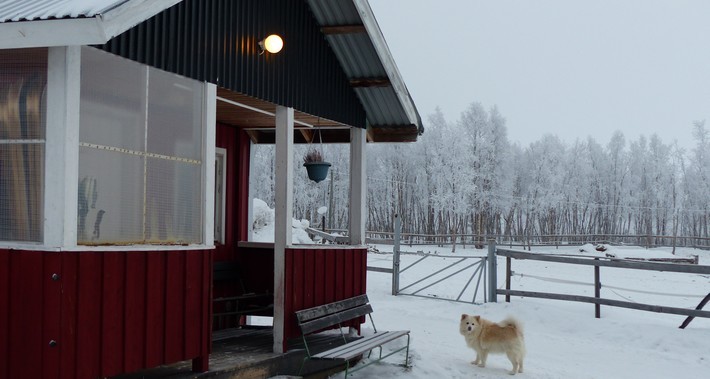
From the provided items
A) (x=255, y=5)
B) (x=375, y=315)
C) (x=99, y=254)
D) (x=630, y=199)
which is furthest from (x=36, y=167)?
(x=630, y=199)

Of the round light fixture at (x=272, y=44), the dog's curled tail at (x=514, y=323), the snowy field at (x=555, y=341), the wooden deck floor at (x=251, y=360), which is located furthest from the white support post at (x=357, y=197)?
the round light fixture at (x=272, y=44)

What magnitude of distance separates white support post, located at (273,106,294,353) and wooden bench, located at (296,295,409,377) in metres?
0.25

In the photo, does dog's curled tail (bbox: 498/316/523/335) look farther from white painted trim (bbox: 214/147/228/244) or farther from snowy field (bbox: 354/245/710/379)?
white painted trim (bbox: 214/147/228/244)

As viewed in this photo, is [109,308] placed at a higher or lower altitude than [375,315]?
higher

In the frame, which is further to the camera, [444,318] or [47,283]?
[444,318]

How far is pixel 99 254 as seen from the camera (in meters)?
4.98

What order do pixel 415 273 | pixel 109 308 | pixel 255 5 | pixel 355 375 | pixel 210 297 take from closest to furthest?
pixel 109 308 < pixel 210 297 < pixel 255 5 < pixel 355 375 < pixel 415 273

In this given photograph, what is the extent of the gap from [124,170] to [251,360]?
2.52m

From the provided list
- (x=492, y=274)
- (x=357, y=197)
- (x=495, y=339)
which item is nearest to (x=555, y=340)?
(x=495, y=339)

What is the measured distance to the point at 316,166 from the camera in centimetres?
952

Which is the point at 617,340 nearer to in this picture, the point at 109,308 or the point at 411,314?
the point at 411,314

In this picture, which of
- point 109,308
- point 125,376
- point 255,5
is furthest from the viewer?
point 255,5

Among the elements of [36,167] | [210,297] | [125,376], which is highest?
[36,167]

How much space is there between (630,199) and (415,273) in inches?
1781
